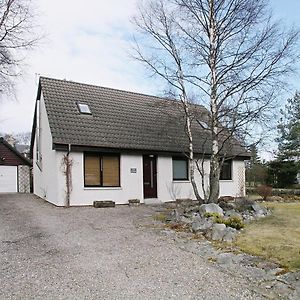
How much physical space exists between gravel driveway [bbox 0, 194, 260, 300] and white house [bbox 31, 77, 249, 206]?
4.95 meters

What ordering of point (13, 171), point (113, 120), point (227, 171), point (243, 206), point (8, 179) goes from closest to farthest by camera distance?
point (243, 206) < point (113, 120) < point (227, 171) < point (8, 179) < point (13, 171)

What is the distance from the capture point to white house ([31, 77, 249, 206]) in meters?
14.5

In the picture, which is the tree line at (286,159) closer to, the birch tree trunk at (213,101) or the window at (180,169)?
the window at (180,169)

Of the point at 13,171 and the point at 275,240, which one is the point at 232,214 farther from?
the point at 13,171

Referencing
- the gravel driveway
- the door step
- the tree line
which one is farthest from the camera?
the tree line

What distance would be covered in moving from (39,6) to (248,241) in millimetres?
13668

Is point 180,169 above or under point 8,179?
above

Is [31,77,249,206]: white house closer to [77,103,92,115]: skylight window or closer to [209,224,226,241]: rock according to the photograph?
[77,103,92,115]: skylight window

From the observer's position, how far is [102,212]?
1262 centimetres

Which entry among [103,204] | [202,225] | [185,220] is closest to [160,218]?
[185,220]

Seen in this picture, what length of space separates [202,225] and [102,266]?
12.2 ft

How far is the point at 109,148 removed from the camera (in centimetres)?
1516

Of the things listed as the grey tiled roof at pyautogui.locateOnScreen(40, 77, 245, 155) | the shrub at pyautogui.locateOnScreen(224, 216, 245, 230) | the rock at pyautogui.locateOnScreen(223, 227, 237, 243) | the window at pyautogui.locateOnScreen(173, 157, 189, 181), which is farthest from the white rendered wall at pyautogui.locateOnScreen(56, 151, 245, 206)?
the rock at pyautogui.locateOnScreen(223, 227, 237, 243)

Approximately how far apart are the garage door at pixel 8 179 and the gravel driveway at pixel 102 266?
607 inches
